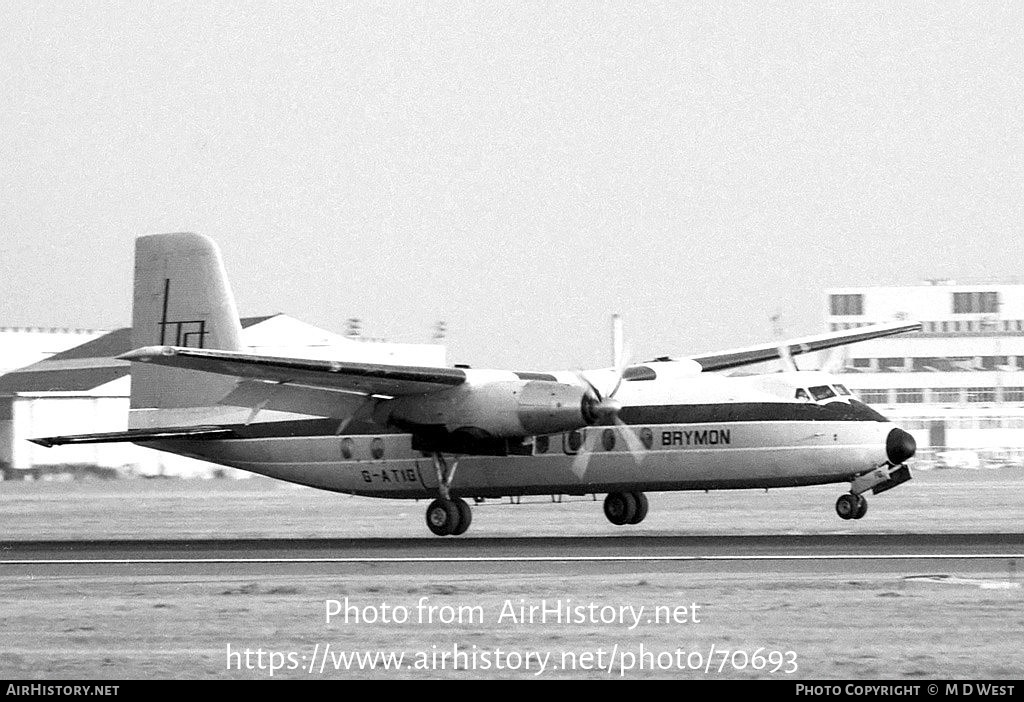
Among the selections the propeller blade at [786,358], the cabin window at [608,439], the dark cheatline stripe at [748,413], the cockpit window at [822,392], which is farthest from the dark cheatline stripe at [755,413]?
the propeller blade at [786,358]

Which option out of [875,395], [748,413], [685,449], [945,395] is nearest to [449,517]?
[685,449]

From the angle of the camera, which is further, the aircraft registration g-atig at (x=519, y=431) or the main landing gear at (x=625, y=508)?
the main landing gear at (x=625, y=508)

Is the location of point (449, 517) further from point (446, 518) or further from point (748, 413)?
point (748, 413)

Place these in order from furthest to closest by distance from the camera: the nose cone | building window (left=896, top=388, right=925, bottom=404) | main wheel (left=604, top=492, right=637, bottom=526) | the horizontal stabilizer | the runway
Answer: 1. building window (left=896, top=388, right=925, bottom=404)
2. main wheel (left=604, top=492, right=637, bottom=526)
3. the horizontal stabilizer
4. the nose cone
5. the runway

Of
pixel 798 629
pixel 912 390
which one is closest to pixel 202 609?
pixel 798 629

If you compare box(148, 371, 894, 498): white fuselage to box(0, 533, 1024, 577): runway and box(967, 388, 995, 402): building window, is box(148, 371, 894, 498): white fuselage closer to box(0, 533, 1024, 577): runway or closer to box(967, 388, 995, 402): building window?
box(0, 533, 1024, 577): runway

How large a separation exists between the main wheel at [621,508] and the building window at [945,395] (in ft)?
294

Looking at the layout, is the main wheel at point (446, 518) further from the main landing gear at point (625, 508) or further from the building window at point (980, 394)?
the building window at point (980, 394)

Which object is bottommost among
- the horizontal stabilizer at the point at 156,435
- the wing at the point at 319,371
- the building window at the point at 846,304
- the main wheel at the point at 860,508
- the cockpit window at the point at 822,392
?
the main wheel at the point at 860,508

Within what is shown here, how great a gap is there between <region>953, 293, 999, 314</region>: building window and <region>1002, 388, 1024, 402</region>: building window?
71.7 feet

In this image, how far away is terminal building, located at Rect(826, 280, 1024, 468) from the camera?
94188mm

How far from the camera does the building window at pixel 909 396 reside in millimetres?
112250

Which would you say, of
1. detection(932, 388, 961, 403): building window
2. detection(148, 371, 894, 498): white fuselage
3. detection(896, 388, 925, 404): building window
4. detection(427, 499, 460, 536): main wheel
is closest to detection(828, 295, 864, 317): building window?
detection(932, 388, 961, 403): building window

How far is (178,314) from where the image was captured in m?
31.3
